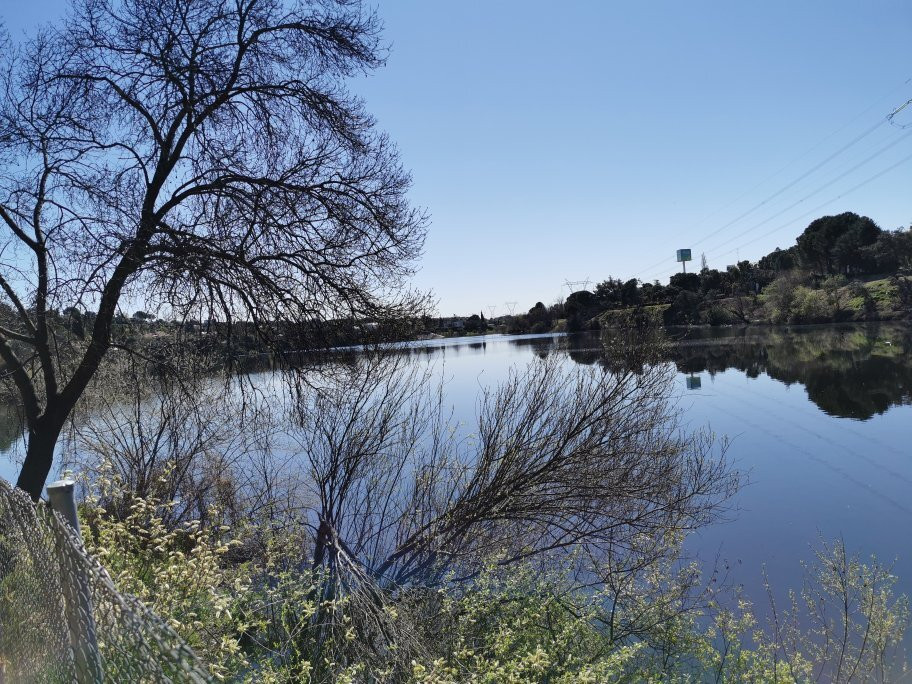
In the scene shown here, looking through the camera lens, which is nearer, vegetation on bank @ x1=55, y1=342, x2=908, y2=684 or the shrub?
vegetation on bank @ x1=55, y1=342, x2=908, y2=684

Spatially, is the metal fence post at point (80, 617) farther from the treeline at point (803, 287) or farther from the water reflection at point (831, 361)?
the treeline at point (803, 287)

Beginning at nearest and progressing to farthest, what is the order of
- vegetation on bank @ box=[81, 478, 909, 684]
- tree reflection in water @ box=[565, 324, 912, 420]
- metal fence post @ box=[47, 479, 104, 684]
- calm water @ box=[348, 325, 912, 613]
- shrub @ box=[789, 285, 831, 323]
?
metal fence post @ box=[47, 479, 104, 684], vegetation on bank @ box=[81, 478, 909, 684], calm water @ box=[348, 325, 912, 613], tree reflection in water @ box=[565, 324, 912, 420], shrub @ box=[789, 285, 831, 323]

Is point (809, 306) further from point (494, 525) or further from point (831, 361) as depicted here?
point (494, 525)

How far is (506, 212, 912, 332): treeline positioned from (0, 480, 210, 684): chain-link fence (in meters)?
50.7

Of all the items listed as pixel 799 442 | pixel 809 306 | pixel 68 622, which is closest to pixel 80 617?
pixel 68 622

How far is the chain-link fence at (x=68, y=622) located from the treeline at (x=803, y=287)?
166ft

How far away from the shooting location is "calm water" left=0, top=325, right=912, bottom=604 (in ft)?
42.1

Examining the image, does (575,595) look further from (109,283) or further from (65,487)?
(65,487)

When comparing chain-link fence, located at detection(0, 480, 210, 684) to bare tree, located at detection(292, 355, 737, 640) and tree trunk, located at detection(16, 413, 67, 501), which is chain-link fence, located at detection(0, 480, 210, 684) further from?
bare tree, located at detection(292, 355, 737, 640)

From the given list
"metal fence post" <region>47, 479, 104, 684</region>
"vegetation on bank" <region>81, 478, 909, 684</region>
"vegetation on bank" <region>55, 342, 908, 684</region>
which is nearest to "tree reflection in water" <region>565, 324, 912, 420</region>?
"vegetation on bank" <region>55, 342, 908, 684</region>

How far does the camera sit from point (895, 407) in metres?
25.5

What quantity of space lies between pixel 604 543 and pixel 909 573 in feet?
17.3

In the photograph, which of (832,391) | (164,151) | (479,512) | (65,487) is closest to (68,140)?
(164,151)

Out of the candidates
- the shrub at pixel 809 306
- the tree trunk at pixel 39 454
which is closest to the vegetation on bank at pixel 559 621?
the tree trunk at pixel 39 454
